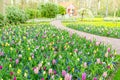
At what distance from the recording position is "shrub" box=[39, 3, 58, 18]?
3962 cm

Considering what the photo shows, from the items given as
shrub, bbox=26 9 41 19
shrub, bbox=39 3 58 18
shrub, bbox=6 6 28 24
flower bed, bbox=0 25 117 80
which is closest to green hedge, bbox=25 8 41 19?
shrub, bbox=26 9 41 19

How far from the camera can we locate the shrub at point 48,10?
3962 centimetres

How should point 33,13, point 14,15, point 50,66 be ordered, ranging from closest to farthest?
point 50,66 < point 14,15 < point 33,13

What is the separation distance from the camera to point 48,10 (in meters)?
40.1

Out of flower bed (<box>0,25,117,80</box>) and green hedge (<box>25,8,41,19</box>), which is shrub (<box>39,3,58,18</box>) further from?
flower bed (<box>0,25,117,80</box>)

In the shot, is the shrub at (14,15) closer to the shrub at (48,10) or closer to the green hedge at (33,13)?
the green hedge at (33,13)

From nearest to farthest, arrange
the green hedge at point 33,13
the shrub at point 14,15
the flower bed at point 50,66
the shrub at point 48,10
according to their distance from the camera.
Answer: the flower bed at point 50,66 < the shrub at point 14,15 < the green hedge at point 33,13 < the shrub at point 48,10

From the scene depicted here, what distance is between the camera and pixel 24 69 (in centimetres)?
505

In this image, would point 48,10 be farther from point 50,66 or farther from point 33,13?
point 50,66

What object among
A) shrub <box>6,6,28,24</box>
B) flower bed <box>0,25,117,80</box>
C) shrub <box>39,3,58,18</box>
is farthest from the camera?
shrub <box>39,3,58,18</box>

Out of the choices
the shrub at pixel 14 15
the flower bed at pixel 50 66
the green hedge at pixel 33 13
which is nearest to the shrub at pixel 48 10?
the green hedge at pixel 33 13

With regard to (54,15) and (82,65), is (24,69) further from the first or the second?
(54,15)

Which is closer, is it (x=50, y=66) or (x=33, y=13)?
(x=50, y=66)

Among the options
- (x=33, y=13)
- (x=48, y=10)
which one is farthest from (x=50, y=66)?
(x=48, y=10)
